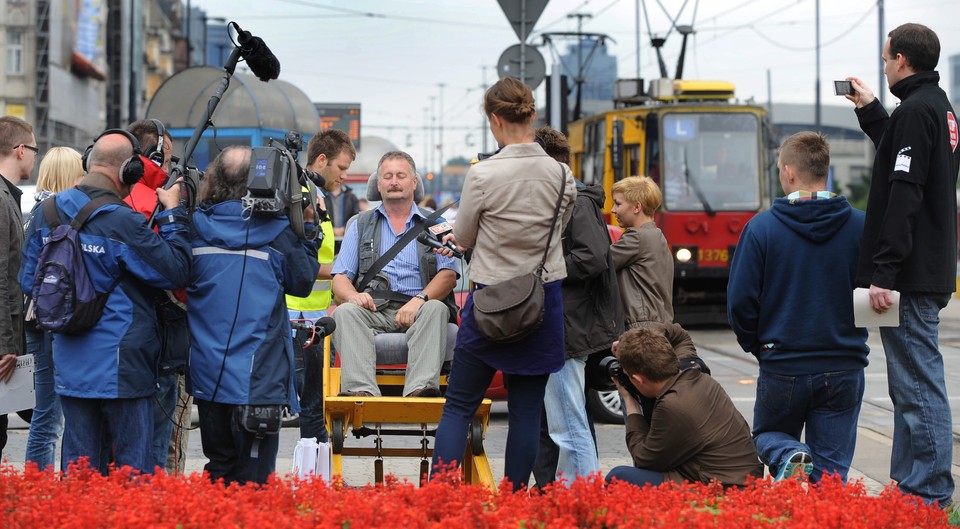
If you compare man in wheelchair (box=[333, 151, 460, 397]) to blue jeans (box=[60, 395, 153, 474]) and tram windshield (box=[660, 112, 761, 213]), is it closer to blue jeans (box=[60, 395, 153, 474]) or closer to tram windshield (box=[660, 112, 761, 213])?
blue jeans (box=[60, 395, 153, 474])

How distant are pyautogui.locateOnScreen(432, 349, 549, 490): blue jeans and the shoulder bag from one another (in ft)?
0.76

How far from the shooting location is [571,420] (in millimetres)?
6004

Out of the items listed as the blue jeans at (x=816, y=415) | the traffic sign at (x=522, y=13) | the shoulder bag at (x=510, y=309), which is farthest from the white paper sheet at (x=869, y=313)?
the traffic sign at (x=522, y=13)

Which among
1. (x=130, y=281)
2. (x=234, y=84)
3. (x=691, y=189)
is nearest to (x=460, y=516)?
(x=130, y=281)

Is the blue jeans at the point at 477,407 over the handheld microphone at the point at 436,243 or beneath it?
beneath

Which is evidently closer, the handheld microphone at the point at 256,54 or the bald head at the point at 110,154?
the bald head at the point at 110,154

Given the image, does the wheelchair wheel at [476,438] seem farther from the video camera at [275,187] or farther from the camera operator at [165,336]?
the camera operator at [165,336]

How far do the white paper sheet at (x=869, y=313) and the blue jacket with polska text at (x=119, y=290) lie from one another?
2.79 m

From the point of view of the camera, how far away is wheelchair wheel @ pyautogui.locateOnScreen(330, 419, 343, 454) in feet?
18.6

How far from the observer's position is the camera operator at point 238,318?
502cm

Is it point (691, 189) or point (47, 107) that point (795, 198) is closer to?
point (691, 189)

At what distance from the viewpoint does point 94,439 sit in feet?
16.9

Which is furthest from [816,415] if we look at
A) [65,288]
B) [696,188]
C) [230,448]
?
[696,188]

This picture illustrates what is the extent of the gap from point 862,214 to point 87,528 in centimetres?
371
